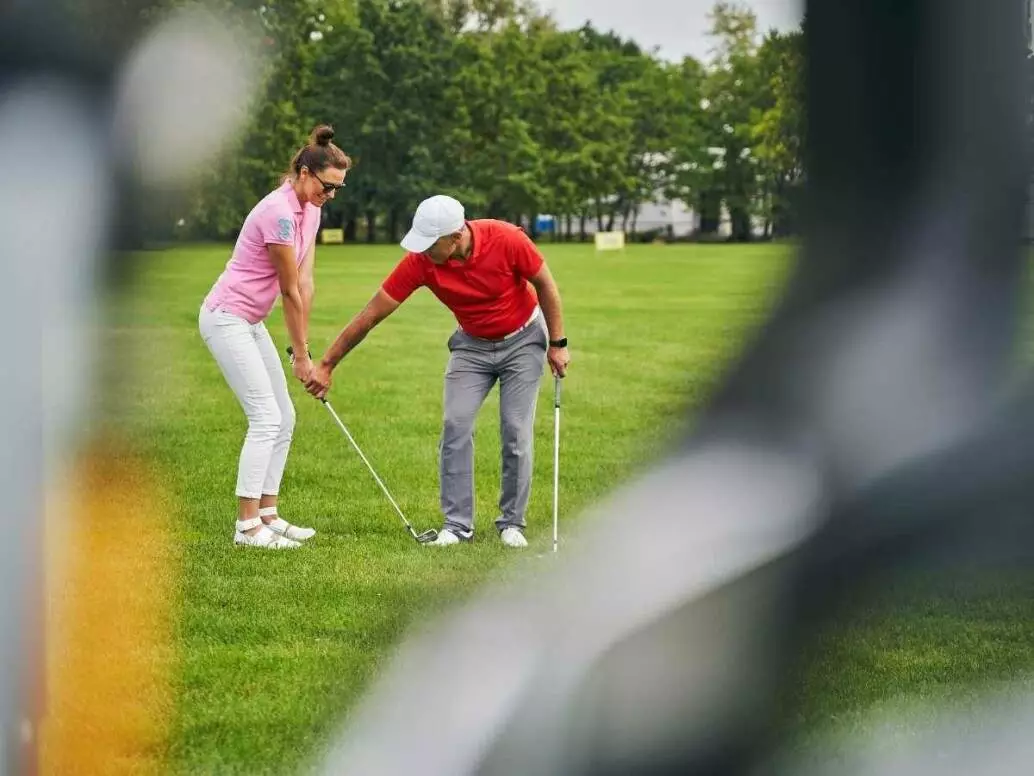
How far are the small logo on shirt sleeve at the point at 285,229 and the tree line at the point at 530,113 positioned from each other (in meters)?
1.94

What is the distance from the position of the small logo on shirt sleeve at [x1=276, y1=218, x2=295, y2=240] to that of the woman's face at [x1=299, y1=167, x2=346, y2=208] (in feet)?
0.40

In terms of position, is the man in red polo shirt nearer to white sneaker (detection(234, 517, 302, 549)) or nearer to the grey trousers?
the grey trousers

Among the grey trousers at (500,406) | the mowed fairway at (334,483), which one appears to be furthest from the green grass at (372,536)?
the grey trousers at (500,406)

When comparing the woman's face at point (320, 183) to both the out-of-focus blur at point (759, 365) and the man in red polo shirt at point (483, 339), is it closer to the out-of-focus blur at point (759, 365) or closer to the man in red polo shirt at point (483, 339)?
the man in red polo shirt at point (483, 339)

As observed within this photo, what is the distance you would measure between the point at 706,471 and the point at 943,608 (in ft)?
1.21

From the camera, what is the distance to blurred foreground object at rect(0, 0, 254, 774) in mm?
594

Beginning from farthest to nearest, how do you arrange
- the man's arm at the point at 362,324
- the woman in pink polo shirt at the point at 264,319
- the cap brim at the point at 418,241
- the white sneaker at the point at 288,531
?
the white sneaker at the point at 288,531 < the man's arm at the point at 362,324 < the woman in pink polo shirt at the point at 264,319 < the cap brim at the point at 418,241

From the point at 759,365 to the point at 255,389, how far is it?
10.7ft

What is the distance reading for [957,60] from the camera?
578 mm

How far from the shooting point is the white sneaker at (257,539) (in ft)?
12.9

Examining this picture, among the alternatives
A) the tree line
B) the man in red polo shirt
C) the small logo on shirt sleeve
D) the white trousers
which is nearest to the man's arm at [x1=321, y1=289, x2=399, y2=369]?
the man in red polo shirt

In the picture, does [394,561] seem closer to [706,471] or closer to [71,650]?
[71,650]

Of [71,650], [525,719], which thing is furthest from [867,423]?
[71,650]

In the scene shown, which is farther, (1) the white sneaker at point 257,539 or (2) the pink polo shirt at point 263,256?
(1) the white sneaker at point 257,539
